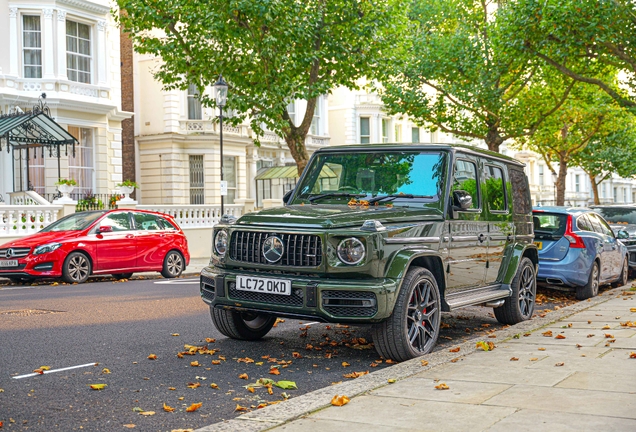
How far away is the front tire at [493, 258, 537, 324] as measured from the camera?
9633 millimetres

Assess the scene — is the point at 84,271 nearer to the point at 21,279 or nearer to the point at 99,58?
the point at 21,279

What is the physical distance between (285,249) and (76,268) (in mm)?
10247

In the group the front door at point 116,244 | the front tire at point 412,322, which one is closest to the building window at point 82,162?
the front door at point 116,244

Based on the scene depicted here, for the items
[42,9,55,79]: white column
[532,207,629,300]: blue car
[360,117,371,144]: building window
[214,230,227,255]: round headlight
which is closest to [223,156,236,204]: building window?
[42,9,55,79]: white column

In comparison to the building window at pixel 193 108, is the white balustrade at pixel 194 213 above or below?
below

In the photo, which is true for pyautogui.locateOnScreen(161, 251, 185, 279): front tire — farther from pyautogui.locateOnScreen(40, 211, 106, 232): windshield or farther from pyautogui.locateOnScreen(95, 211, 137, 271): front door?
pyautogui.locateOnScreen(40, 211, 106, 232): windshield

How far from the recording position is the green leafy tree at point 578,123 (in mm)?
38250

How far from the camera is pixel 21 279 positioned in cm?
1719

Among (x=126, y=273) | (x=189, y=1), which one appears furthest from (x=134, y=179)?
(x=126, y=273)

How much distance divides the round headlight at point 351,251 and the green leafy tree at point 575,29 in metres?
15.4

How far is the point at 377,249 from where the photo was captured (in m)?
6.89

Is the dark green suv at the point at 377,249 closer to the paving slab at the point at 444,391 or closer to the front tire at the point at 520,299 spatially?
the front tire at the point at 520,299

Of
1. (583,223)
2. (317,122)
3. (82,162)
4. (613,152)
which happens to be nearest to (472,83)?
(317,122)

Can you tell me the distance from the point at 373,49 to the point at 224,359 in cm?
1921
